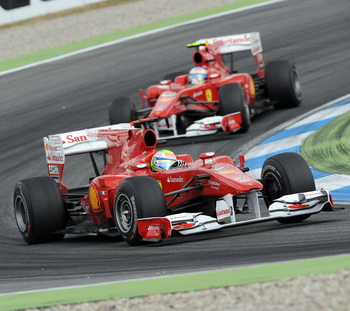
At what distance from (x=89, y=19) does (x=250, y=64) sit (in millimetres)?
→ 6831

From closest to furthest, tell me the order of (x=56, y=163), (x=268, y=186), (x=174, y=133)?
(x=268, y=186)
(x=56, y=163)
(x=174, y=133)

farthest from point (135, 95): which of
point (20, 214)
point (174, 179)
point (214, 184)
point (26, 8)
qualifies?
point (214, 184)

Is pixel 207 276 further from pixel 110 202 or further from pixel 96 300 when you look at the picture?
pixel 110 202

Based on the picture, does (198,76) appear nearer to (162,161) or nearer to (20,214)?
(20,214)

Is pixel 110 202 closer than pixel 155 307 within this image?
No

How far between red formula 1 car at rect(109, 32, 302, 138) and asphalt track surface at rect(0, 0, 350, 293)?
0.32m

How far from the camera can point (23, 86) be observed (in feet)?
76.5

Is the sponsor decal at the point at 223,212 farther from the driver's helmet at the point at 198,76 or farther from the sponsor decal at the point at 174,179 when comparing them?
the driver's helmet at the point at 198,76

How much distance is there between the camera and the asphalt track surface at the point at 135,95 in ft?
30.6

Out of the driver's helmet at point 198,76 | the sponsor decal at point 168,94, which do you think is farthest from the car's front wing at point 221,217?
the driver's helmet at point 198,76

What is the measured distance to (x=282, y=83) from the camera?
1880 cm

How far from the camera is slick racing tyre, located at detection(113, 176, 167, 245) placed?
32.9 feet

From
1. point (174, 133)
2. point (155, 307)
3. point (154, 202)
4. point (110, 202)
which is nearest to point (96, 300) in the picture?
point (155, 307)

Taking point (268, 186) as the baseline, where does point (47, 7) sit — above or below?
above
